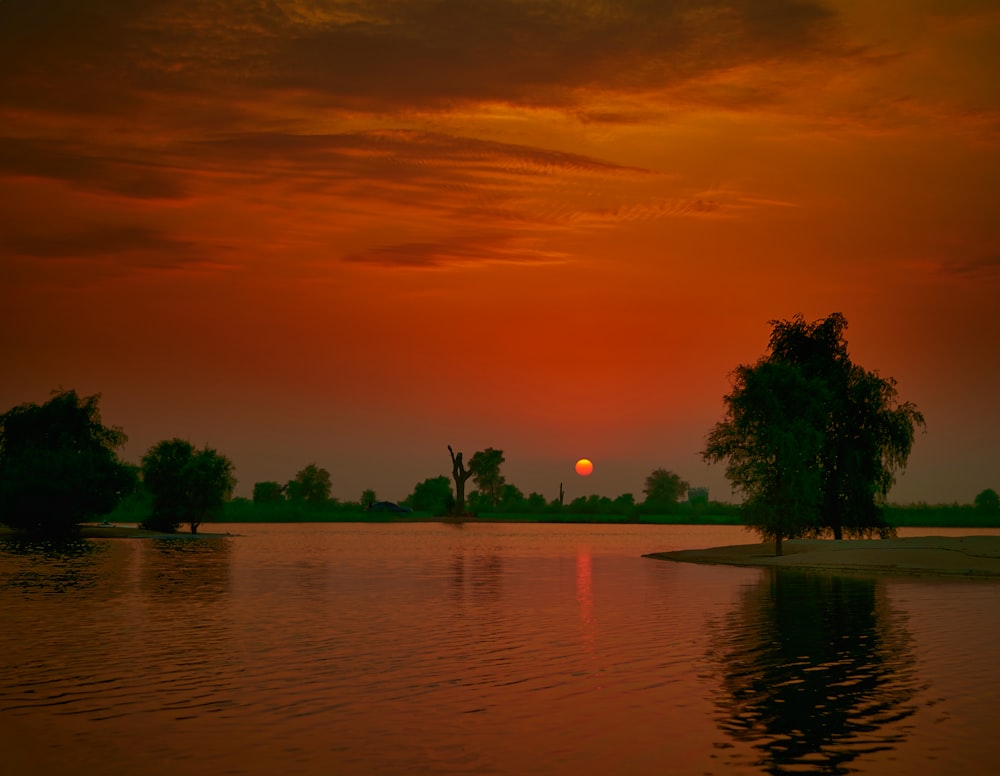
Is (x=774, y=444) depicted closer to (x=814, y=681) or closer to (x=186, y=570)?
(x=186, y=570)

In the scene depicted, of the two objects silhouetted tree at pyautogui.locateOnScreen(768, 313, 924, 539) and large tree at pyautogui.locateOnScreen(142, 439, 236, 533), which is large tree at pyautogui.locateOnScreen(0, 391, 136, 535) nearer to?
large tree at pyautogui.locateOnScreen(142, 439, 236, 533)

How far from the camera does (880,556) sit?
2266 inches

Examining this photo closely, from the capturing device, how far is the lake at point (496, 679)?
618 inches

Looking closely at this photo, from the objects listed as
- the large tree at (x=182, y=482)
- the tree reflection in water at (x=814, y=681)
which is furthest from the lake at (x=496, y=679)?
the large tree at (x=182, y=482)

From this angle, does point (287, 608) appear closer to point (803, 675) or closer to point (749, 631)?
point (749, 631)

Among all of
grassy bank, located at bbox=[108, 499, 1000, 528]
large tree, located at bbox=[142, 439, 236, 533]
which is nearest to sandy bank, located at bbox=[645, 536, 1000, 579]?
large tree, located at bbox=[142, 439, 236, 533]

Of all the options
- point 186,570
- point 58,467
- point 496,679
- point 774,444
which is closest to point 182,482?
point 58,467

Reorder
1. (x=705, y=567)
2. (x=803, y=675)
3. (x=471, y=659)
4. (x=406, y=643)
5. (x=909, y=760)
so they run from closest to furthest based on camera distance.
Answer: (x=909, y=760) < (x=803, y=675) < (x=471, y=659) < (x=406, y=643) < (x=705, y=567)

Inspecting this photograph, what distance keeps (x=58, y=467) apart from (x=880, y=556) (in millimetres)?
69727

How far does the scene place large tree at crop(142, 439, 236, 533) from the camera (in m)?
106

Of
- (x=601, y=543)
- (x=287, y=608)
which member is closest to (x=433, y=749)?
(x=287, y=608)

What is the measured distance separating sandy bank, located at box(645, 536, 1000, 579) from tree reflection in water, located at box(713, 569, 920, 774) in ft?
54.8

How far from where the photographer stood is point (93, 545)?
83.9 meters

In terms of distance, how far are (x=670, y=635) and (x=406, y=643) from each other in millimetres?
7031
